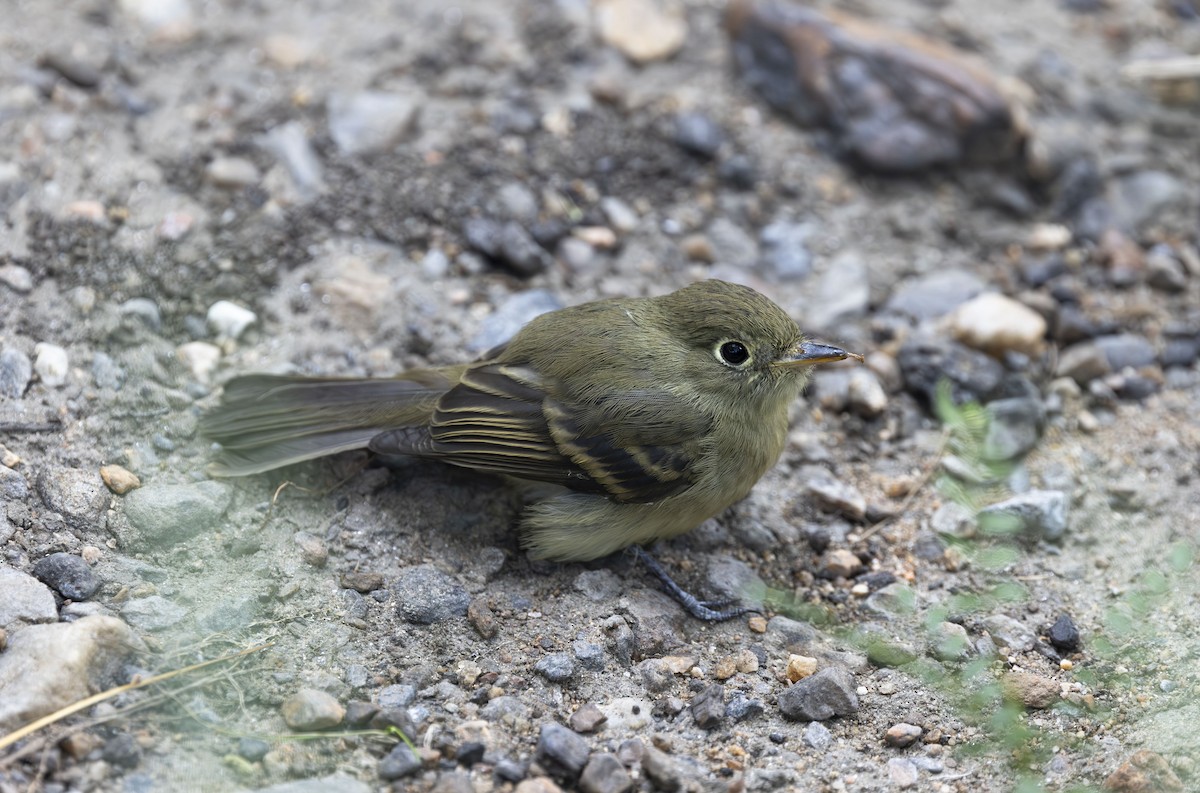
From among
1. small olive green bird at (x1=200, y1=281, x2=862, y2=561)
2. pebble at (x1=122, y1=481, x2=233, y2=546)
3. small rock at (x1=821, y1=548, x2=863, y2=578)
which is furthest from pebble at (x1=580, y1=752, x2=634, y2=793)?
pebble at (x1=122, y1=481, x2=233, y2=546)

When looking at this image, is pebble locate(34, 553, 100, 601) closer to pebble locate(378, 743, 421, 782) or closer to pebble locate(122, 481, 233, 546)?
pebble locate(122, 481, 233, 546)

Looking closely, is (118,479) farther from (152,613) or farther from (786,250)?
(786,250)

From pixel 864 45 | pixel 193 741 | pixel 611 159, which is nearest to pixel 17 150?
pixel 611 159

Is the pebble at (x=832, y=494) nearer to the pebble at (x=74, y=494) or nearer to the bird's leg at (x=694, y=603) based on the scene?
the bird's leg at (x=694, y=603)

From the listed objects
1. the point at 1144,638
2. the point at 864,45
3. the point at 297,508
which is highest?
the point at 864,45

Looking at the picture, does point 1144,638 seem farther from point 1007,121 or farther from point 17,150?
point 17,150

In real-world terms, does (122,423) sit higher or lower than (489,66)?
lower

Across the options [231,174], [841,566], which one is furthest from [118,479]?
[841,566]
